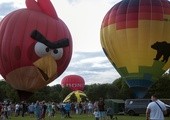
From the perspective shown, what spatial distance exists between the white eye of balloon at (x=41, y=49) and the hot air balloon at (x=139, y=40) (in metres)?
7.38

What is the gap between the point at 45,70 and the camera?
83.2 ft

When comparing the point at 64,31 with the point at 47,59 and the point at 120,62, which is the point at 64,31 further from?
the point at 120,62

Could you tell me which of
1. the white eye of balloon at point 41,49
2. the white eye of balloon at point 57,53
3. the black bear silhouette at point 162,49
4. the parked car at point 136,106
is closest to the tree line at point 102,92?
the parked car at point 136,106

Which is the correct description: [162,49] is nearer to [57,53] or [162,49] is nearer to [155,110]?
[57,53]

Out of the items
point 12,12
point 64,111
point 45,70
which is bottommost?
point 64,111

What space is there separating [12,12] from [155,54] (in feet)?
35.1

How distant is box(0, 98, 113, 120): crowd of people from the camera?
68.2ft

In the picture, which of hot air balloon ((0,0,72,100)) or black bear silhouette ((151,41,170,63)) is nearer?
hot air balloon ((0,0,72,100))

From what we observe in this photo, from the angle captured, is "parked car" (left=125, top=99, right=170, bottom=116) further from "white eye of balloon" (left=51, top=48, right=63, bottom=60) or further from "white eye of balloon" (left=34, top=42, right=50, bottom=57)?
"white eye of balloon" (left=34, top=42, right=50, bottom=57)

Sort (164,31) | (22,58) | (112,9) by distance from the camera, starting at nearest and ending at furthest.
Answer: (22,58) < (164,31) < (112,9)

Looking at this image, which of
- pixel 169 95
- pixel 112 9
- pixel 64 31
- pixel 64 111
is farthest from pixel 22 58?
pixel 169 95

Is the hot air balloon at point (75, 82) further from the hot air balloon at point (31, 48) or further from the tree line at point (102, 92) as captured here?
the hot air balloon at point (31, 48)

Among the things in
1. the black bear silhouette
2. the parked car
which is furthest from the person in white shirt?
the parked car

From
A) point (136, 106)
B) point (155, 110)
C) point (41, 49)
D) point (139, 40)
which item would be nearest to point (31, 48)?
point (41, 49)
